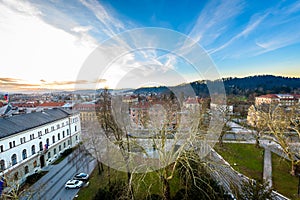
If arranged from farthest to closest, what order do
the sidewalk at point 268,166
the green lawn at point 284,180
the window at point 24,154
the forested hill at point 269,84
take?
the forested hill at point 269,84
the window at point 24,154
the sidewalk at point 268,166
the green lawn at point 284,180

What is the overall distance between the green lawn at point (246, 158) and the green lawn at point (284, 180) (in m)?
0.79

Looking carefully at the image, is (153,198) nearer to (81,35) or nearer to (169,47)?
(169,47)

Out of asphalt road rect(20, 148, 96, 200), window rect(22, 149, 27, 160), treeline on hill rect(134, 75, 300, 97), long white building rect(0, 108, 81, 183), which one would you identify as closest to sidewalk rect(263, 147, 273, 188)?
asphalt road rect(20, 148, 96, 200)

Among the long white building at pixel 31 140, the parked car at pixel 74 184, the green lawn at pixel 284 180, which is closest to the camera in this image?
the green lawn at pixel 284 180

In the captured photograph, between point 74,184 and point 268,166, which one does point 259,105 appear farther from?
point 74,184

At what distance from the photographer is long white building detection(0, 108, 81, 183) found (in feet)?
35.1

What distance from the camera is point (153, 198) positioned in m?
6.66

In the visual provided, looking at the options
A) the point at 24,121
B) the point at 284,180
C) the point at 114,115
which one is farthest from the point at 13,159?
→ the point at 284,180

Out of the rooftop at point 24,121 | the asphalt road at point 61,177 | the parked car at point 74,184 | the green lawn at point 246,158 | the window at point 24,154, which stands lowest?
the asphalt road at point 61,177

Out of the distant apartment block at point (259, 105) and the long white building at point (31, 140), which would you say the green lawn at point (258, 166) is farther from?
the long white building at point (31, 140)

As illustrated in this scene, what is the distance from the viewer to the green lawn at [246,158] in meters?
11.0

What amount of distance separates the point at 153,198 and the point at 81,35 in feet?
23.0

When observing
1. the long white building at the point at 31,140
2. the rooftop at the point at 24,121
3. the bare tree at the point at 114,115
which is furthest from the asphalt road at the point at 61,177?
the bare tree at the point at 114,115

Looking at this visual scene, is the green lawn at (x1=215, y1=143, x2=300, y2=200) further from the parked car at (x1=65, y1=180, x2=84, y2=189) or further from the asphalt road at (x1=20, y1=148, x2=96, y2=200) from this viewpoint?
the asphalt road at (x1=20, y1=148, x2=96, y2=200)
